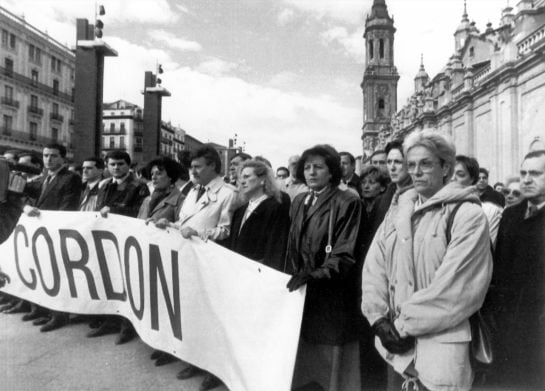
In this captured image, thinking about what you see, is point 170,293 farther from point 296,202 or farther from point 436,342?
point 436,342

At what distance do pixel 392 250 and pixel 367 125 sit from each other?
6729 centimetres

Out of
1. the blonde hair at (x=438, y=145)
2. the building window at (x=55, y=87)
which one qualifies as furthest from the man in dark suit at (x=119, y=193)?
the building window at (x=55, y=87)

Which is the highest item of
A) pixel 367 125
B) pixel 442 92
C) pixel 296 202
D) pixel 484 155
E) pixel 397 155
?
pixel 367 125

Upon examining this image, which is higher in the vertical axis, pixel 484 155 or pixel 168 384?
pixel 484 155

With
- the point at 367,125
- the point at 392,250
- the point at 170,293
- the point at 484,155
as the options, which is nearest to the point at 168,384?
the point at 170,293

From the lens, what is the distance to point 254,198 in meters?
3.36

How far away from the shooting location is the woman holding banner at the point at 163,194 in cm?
396

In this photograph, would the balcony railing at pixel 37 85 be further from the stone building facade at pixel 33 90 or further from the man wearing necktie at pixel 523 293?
the man wearing necktie at pixel 523 293

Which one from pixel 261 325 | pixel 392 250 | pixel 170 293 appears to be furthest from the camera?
pixel 170 293

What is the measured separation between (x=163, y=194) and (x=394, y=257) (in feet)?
9.00

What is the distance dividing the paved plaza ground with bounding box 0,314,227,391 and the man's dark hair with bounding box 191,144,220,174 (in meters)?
1.74

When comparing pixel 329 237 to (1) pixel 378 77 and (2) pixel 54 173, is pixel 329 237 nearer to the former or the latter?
(2) pixel 54 173

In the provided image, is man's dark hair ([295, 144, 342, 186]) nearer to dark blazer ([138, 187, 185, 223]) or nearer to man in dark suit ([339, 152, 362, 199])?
dark blazer ([138, 187, 185, 223])

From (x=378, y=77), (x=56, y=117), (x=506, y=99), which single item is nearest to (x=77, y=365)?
(x=506, y=99)
